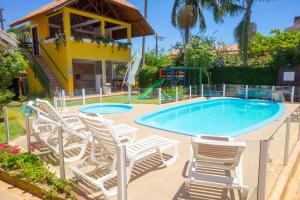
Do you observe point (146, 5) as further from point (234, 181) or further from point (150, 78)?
point (234, 181)

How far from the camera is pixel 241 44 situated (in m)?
18.6

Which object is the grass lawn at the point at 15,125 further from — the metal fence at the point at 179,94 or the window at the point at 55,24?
the window at the point at 55,24

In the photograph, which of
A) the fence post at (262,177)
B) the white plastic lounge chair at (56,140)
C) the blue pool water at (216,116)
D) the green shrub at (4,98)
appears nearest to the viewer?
the fence post at (262,177)

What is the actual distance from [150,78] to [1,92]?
1298 centimetres

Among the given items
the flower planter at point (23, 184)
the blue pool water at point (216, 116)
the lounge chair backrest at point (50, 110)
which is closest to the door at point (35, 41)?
the blue pool water at point (216, 116)

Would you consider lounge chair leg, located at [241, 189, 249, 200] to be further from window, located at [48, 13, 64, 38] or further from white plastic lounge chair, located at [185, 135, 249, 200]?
window, located at [48, 13, 64, 38]

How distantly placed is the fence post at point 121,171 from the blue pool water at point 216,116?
Result: 460 centimetres

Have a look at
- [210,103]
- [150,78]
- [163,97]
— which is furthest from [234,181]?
[150,78]

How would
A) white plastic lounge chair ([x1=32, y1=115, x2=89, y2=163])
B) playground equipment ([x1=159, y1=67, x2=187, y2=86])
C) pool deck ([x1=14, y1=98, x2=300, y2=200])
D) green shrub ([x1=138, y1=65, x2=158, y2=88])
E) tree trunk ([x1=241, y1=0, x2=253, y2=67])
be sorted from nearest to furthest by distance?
pool deck ([x1=14, y1=98, x2=300, y2=200]) → white plastic lounge chair ([x1=32, y1=115, x2=89, y2=163]) → playground equipment ([x1=159, y1=67, x2=187, y2=86]) → tree trunk ([x1=241, y1=0, x2=253, y2=67]) → green shrub ([x1=138, y1=65, x2=158, y2=88])

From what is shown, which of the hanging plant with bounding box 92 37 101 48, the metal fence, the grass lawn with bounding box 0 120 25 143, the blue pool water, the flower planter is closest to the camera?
the flower planter

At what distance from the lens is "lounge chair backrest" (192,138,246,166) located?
2631 millimetres

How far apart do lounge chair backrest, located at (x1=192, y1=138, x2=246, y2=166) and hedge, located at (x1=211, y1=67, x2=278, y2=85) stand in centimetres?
1609

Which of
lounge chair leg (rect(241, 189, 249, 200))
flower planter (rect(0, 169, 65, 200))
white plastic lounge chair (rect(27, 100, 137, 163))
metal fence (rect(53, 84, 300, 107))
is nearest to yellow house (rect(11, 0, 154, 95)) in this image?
metal fence (rect(53, 84, 300, 107))

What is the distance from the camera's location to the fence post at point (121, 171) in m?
2.33
